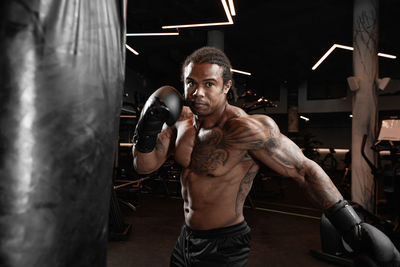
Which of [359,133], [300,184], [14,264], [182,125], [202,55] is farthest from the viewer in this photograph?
[359,133]

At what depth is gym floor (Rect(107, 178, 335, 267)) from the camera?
293cm

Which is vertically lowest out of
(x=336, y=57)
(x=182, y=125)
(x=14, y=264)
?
(x=14, y=264)

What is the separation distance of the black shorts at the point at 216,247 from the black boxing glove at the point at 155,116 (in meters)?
0.48

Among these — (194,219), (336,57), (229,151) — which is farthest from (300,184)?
(336,57)

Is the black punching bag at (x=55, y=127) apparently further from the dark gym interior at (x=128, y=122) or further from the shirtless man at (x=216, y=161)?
the shirtless man at (x=216, y=161)

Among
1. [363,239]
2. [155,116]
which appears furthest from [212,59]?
[363,239]

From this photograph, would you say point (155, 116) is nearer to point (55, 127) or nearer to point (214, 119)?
point (214, 119)

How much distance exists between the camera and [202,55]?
1.45 meters

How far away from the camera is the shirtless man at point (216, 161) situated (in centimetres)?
129

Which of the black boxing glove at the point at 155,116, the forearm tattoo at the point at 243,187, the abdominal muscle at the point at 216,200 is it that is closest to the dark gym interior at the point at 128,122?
the black boxing glove at the point at 155,116

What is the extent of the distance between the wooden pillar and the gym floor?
0.89 metres

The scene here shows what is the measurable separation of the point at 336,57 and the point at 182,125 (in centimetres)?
859

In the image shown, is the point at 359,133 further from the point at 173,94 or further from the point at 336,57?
the point at 336,57

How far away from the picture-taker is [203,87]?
1377 mm
